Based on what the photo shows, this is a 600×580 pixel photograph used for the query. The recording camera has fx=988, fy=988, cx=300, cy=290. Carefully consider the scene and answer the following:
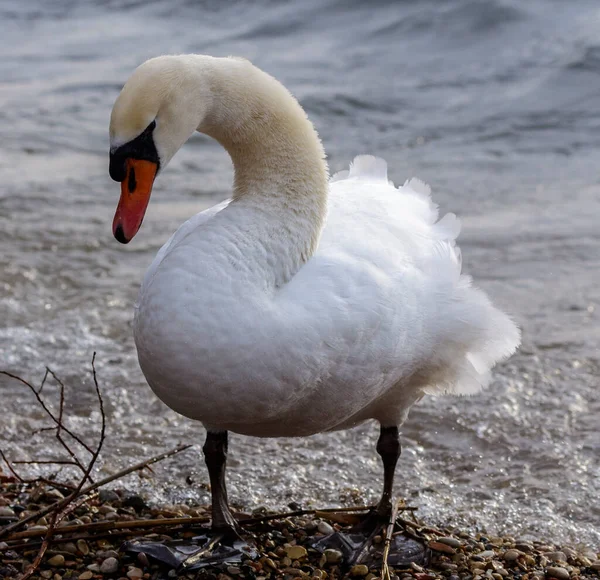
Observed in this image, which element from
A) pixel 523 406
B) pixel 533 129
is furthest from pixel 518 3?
pixel 523 406

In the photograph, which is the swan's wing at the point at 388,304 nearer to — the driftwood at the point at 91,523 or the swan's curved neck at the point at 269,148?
the swan's curved neck at the point at 269,148

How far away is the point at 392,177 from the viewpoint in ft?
30.9

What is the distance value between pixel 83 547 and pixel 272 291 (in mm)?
1263

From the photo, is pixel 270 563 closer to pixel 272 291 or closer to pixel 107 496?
pixel 107 496

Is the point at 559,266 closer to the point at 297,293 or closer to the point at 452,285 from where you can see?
the point at 452,285

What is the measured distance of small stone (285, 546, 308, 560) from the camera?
369 cm

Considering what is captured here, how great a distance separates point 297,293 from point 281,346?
256mm

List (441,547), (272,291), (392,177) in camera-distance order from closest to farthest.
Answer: (272,291) < (441,547) < (392,177)

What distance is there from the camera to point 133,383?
A: 5410 millimetres

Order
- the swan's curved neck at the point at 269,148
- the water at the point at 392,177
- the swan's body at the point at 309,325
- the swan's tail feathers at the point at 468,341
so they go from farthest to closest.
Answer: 1. the water at the point at 392,177
2. the swan's tail feathers at the point at 468,341
3. the swan's curved neck at the point at 269,148
4. the swan's body at the point at 309,325

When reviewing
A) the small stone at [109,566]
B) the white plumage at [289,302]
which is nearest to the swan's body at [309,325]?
the white plumage at [289,302]

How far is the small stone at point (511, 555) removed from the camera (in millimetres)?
3760

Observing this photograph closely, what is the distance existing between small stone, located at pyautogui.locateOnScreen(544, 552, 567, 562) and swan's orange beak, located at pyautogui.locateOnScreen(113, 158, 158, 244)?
2.04 metres

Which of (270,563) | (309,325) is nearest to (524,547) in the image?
(270,563)
